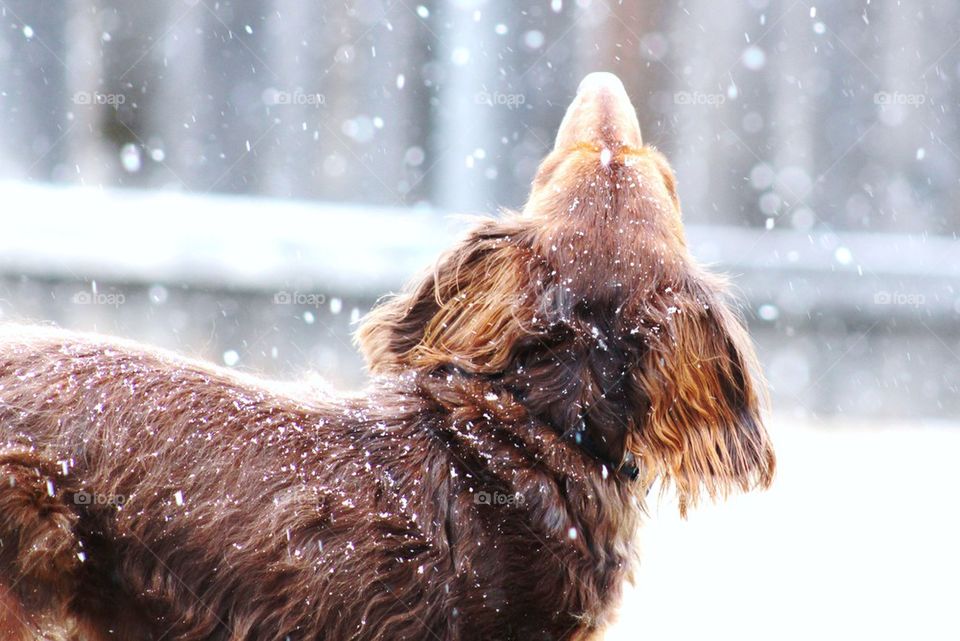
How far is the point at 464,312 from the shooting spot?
3.04 meters

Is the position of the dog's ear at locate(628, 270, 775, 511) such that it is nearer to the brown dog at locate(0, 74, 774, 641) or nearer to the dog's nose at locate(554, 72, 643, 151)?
the brown dog at locate(0, 74, 774, 641)

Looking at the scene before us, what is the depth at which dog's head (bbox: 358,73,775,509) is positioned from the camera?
285 centimetres

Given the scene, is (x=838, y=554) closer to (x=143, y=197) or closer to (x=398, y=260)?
(x=398, y=260)

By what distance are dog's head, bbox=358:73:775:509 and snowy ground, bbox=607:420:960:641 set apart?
1.00 meters

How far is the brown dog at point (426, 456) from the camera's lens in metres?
2.48

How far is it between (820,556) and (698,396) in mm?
3051

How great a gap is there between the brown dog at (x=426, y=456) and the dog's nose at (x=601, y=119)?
0.21 m

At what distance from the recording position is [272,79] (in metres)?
7.68

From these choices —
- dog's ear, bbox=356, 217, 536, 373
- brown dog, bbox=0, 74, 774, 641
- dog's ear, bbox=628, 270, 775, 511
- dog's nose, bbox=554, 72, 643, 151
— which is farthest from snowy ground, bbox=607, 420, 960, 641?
dog's nose, bbox=554, 72, 643, 151

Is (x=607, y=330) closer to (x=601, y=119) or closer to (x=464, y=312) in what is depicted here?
(x=464, y=312)

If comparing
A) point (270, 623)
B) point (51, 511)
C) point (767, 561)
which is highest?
point (51, 511)

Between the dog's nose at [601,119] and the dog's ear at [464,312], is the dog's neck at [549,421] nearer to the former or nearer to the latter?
the dog's ear at [464,312]

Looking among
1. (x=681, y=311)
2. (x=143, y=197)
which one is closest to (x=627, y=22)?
(x=143, y=197)

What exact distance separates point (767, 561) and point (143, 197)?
498 cm
